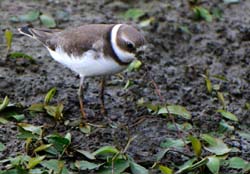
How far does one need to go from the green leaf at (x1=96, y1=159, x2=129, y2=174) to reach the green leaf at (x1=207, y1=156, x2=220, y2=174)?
2.03ft

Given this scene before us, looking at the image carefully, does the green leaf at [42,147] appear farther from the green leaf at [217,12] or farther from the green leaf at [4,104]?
the green leaf at [217,12]

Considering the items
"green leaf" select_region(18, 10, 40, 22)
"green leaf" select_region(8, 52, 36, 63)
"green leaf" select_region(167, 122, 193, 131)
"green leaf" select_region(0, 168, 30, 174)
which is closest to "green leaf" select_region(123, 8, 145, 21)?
"green leaf" select_region(18, 10, 40, 22)

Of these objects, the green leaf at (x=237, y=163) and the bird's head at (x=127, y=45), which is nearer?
the green leaf at (x=237, y=163)

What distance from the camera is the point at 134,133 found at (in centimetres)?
606

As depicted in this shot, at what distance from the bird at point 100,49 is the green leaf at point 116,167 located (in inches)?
31.1

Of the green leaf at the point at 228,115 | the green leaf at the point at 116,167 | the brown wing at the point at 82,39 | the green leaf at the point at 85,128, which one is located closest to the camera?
the green leaf at the point at 116,167

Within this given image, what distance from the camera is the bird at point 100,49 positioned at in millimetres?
5715

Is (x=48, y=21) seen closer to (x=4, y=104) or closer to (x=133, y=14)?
(x=133, y=14)

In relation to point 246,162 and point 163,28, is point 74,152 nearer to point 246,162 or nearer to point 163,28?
point 246,162

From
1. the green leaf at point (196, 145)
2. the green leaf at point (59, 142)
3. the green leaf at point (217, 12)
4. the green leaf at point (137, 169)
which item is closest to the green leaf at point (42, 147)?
the green leaf at point (59, 142)

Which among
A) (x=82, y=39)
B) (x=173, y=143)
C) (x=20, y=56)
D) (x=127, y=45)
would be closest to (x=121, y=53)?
(x=127, y=45)

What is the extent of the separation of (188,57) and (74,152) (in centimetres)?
229

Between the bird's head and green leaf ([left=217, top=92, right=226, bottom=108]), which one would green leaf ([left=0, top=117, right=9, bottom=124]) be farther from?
green leaf ([left=217, top=92, right=226, bottom=108])

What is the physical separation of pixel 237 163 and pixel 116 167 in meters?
0.95
